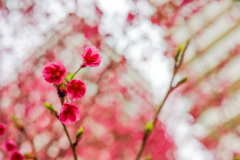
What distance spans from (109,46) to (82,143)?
455 cm

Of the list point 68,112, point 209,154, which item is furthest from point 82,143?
point 68,112

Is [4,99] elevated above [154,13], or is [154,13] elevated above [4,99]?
[4,99]

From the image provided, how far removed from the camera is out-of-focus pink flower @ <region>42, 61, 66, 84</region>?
3.61ft

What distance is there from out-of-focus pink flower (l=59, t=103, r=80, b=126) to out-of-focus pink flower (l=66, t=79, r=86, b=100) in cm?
5

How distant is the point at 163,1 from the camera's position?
350cm

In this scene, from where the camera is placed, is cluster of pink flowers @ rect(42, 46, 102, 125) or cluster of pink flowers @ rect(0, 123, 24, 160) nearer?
cluster of pink flowers @ rect(42, 46, 102, 125)

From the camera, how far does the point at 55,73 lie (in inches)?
44.4

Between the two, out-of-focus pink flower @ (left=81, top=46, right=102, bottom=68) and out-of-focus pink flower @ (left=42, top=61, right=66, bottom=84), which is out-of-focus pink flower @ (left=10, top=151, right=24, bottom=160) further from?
out-of-focus pink flower @ (left=81, top=46, right=102, bottom=68)

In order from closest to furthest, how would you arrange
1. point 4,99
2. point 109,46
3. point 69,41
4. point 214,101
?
point 109,46 < point 69,41 < point 4,99 < point 214,101

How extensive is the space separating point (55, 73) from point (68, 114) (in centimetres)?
19

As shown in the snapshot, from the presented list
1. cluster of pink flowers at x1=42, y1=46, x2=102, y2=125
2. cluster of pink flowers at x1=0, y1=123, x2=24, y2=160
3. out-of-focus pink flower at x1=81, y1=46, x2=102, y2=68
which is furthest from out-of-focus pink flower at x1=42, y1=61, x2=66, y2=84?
cluster of pink flowers at x1=0, y1=123, x2=24, y2=160

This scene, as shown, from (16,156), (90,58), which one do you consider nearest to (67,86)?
(90,58)

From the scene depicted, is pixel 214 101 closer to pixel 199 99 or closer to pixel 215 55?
pixel 199 99

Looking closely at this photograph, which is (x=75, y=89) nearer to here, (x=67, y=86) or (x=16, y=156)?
(x=67, y=86)
